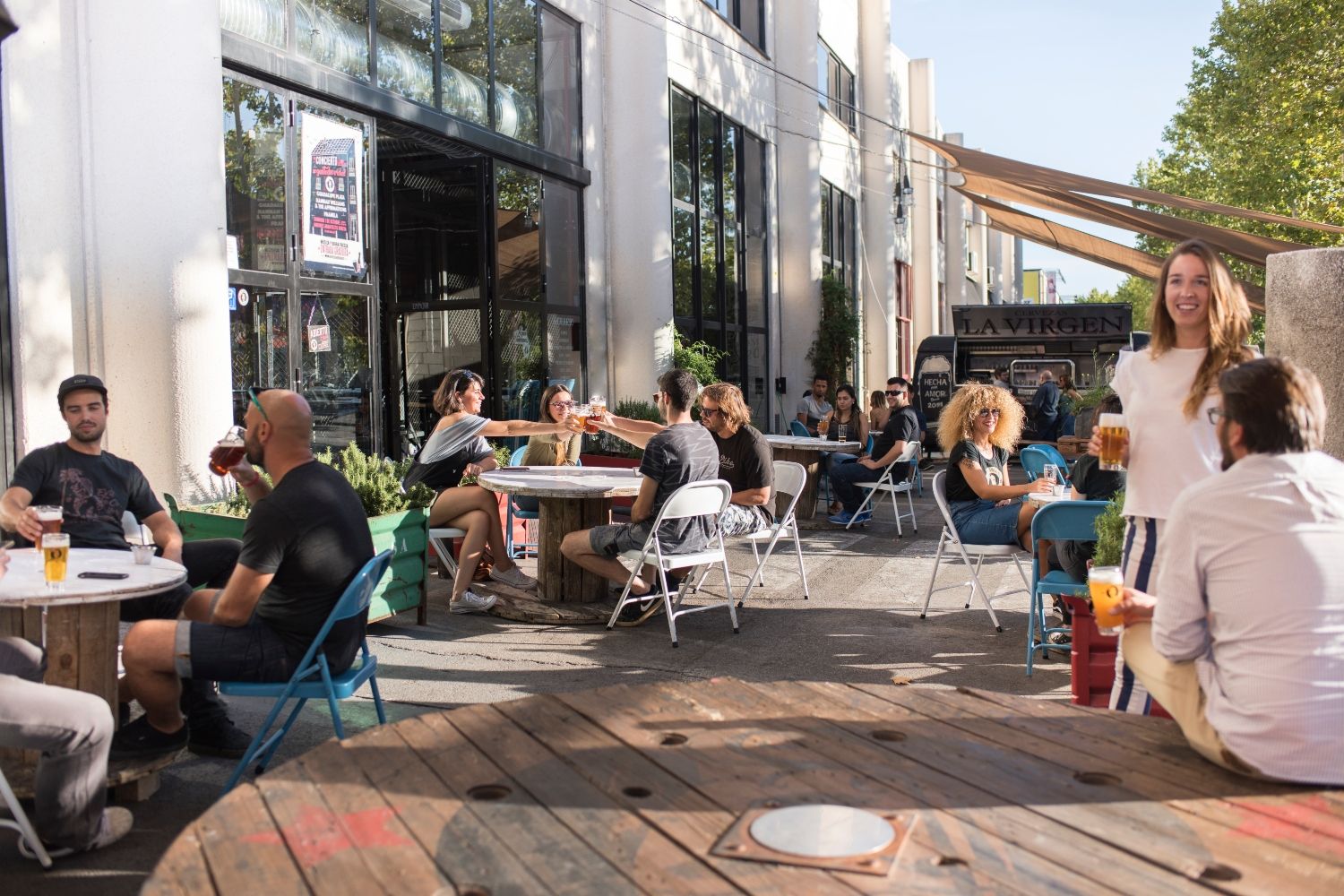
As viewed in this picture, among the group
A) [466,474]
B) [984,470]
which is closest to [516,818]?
[984,470]

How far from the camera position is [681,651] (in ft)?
20.8

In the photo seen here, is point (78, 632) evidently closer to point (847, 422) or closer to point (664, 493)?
point (664, 493)

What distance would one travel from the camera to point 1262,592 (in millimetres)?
2285

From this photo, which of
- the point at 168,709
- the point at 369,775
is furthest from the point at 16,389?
the point at 369,775

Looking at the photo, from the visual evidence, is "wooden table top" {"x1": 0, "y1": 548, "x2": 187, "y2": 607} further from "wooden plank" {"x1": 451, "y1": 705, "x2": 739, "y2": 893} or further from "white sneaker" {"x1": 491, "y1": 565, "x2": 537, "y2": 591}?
"white sneaker" {"x1": 491, "y1": 565, "x2": 537, "y2": 591}

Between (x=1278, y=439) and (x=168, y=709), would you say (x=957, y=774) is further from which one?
(x=168, y=709)

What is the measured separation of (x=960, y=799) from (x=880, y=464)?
918 centimetres

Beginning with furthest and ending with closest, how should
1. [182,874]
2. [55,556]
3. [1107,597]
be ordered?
[55,556], [1107,597], [182,874]

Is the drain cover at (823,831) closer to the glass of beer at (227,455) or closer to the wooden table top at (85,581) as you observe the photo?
the wooden table top at (85,581)

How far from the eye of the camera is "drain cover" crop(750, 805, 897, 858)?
6.13ft

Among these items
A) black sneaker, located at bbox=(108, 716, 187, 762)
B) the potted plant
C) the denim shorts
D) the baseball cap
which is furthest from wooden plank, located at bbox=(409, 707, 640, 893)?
the denim shorts

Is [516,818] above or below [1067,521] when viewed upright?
below

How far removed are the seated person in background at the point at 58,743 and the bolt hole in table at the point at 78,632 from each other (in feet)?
0.39

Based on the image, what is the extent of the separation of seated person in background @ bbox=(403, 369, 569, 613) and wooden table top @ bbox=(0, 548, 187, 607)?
3.00m
